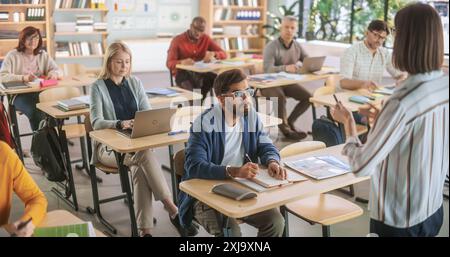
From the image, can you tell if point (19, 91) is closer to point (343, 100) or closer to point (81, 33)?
point (81, 33)

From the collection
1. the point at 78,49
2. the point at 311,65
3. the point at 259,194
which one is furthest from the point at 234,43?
the point at 259,194

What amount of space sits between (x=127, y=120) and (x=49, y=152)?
579 mm

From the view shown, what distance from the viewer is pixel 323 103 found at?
4293 mm

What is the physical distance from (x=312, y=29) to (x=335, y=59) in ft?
3.23

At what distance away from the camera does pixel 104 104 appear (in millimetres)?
3719

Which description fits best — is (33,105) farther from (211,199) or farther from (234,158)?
(211,199)

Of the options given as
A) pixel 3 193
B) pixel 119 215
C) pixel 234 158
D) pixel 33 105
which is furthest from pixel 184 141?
pixel 33 105

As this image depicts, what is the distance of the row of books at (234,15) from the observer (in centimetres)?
941

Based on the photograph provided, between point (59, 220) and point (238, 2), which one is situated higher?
point (238, 2)

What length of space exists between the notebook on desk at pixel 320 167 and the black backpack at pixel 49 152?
5.72 ft

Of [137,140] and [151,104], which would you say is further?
[151,104]

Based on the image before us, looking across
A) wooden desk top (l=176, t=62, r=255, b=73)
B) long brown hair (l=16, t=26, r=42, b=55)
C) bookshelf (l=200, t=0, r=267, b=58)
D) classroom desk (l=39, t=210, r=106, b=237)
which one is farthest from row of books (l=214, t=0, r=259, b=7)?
classroom desk (l=39, t=210, r=106, b=237)

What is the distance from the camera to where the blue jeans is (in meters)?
4.71

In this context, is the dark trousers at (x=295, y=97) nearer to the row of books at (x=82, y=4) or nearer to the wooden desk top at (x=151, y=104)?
the wooden desk top at (x=151, y=104)
